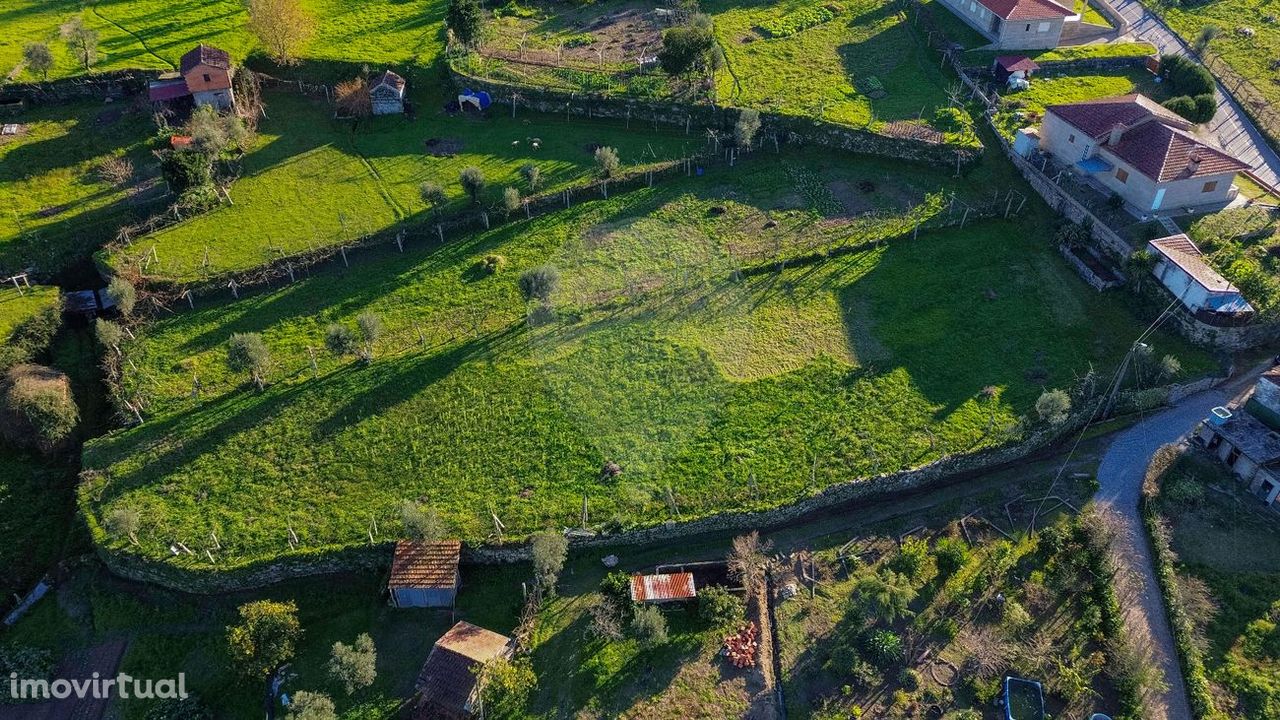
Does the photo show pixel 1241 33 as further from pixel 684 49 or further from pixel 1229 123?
pixel 684 49

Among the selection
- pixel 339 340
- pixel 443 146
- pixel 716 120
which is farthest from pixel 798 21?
pixel 339 340

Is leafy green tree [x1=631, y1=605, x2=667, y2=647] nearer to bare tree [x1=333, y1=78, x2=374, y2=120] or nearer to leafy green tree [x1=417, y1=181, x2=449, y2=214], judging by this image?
leafy green tree [x1=417, y1=181, x2=449, y2=214]

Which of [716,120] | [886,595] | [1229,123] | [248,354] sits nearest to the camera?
[886,595]

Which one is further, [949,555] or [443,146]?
[443,146]

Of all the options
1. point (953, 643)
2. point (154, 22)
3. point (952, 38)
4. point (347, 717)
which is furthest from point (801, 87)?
point (154, 22)

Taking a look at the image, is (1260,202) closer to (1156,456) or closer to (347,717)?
(1156,456)

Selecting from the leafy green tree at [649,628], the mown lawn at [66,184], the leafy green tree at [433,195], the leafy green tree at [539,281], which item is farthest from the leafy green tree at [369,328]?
the leafy green tree at [649,628]

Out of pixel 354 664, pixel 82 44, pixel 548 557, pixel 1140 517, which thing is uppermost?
pixel 82 44
